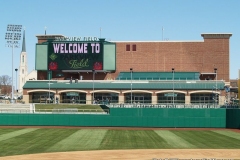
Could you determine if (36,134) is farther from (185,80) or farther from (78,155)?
(185,80)

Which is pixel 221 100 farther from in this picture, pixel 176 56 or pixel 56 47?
pixel 56 47

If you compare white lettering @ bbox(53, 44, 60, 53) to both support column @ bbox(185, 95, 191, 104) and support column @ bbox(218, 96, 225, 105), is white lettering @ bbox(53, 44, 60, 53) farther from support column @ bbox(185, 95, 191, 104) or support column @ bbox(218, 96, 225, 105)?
support column @ bbox(218, 96, 225, 105)

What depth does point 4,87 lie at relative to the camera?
190 meters

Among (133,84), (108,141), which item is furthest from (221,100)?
(108,141)

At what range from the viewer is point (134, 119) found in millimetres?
55031

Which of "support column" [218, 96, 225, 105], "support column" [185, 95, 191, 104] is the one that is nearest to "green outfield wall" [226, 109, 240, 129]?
"support column" [218, 96, 225, 105]

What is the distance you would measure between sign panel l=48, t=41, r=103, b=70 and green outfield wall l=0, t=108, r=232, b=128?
3943cm

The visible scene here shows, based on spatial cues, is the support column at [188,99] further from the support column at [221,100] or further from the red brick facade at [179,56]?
the red brick facade at [179,56]

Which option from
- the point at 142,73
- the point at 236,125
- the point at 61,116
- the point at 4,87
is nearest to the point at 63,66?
the point at 142,73

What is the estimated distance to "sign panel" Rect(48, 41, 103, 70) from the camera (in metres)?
93.9

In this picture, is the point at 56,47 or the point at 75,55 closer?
the point at 75,55

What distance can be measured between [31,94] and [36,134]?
154 ft

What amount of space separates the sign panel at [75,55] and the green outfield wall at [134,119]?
39433 millimetres

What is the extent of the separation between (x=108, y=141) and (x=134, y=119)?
15.6m
